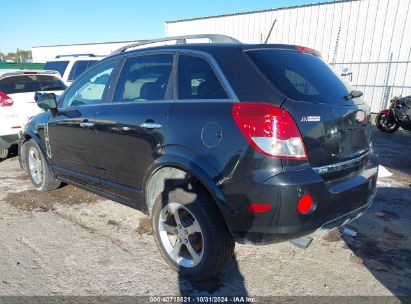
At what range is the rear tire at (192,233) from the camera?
8.36ft

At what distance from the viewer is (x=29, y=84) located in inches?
258

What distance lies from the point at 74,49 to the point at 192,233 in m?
32.3

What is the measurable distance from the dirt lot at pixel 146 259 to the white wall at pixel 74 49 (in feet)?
74.5

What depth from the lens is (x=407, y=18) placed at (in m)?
12.9

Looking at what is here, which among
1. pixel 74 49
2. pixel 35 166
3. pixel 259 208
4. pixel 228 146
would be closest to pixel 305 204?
pixel 259 208

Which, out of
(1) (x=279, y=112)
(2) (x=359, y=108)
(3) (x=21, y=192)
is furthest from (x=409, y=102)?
(3) (x=21, y=192)

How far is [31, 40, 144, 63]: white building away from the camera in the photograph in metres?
27.3

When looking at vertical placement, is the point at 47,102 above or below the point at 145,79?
below

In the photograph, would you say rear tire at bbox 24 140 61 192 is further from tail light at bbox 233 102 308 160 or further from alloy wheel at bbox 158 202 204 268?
tail light at bbox 233 102 308 160

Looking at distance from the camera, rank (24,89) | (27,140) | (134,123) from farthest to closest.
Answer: (24,89) < (27,140) < (134,123)

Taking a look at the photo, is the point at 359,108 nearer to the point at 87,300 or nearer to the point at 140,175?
the point at 140,175

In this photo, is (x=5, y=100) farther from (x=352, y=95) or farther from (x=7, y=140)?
(x=352, y=95)

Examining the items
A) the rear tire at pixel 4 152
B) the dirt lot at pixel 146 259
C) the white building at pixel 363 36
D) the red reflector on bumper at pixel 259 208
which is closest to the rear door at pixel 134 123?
the dirt lot at pixel 146 259

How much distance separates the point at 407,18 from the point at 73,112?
539 inches
